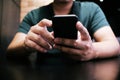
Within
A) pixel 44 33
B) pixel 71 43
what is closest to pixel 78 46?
pixel 71 43

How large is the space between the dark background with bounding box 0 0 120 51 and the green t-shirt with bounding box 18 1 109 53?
4.49ft

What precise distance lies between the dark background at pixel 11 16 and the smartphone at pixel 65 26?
193 centimetres

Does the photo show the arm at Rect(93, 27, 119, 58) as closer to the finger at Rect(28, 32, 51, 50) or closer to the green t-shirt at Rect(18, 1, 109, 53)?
the green t-shirt at Rect(18, 1, 109, 53)

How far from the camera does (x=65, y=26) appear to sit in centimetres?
65

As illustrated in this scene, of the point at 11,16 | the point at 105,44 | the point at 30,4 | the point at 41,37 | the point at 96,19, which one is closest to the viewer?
the point at 41,37

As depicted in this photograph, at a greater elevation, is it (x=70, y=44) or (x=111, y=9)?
(x=70, y=44)

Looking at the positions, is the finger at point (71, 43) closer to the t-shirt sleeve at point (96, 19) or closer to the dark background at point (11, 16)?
the t-shirt sleeve at point (96, 19)

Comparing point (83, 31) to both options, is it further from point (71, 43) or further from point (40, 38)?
point (40, 38)

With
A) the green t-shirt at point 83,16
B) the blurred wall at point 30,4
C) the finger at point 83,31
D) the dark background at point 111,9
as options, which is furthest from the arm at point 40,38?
the blurred wall at point 30,4

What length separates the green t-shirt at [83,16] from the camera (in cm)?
115

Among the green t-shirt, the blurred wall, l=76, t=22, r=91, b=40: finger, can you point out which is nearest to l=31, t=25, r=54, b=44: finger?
l=76, t=22, r=91, b=40: finger

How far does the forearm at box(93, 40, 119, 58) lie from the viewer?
80cm

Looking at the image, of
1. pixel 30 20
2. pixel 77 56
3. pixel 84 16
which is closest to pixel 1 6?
pixel 30 20

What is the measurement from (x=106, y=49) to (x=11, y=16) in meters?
2.48
